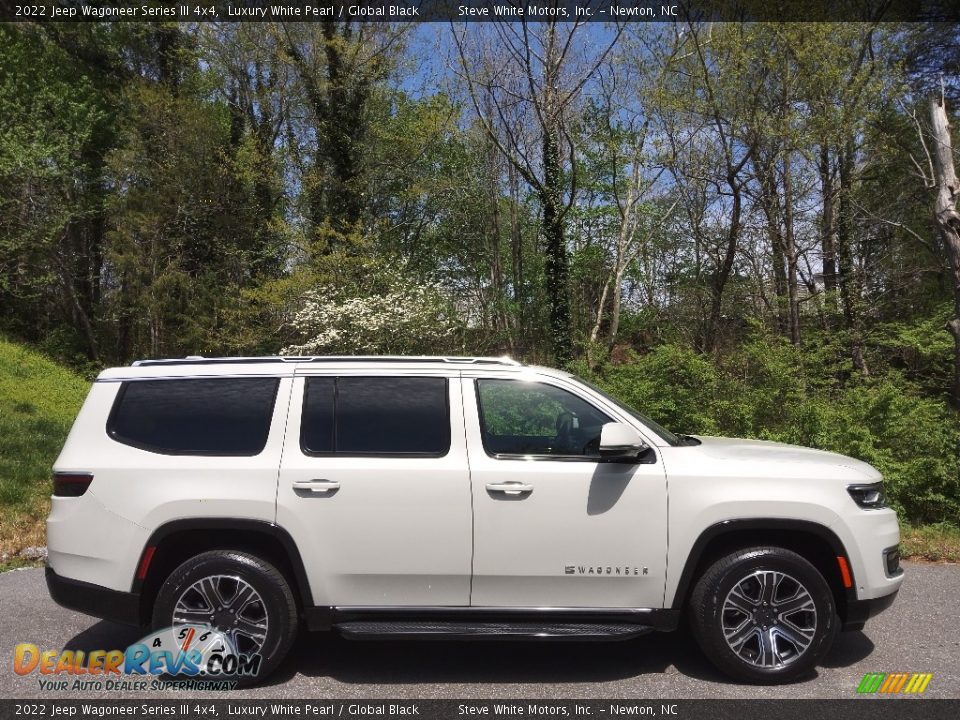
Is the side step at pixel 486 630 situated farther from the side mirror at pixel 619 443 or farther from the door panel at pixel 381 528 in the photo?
the side mirror at pixel 619 443

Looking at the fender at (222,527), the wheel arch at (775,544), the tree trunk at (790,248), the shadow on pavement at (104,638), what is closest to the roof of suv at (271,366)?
the fender at (222,527)

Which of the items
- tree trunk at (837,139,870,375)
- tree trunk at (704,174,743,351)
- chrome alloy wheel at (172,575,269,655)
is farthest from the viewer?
tree trunk at (704,174,743,351)

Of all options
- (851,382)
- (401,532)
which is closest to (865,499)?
(401,532)

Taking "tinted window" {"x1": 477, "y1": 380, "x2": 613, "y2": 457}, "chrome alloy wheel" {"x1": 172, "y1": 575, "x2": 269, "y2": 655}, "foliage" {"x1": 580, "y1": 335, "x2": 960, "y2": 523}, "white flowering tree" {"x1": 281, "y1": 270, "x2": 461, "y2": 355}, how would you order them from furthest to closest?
"white flowering tree" {"x1": 281, "y1": 270, "x2": 461, "y2": 355}, "foliage" {"x1": 580, "y1": 335, "x2": 960, "y2": 523}, "tinted window" {"x1": 477, "y1": 380, "x2": 613, "y2": 457}, "chrome alloy wheel" {"x1": 172, "y1": 575, "x2": 269, "y2": 655}

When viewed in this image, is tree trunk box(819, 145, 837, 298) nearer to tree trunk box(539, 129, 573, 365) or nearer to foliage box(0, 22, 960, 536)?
foliage box(0, 22, 960, 536)

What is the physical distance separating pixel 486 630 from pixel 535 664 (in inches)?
25.7

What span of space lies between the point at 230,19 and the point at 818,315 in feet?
69.3

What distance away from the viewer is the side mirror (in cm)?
425

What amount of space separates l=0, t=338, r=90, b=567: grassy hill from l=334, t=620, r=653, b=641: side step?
479cm

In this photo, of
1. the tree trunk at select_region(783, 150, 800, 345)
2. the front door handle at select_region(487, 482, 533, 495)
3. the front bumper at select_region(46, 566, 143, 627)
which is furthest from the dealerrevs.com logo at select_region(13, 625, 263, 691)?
the tree trunk at select_region(783, 150, 800, 345)

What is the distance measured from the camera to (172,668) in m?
4.29

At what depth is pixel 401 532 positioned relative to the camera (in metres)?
4.25

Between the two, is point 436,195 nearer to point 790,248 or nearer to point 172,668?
point 790,248

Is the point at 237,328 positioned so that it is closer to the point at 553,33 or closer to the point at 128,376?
the point at 553,33
